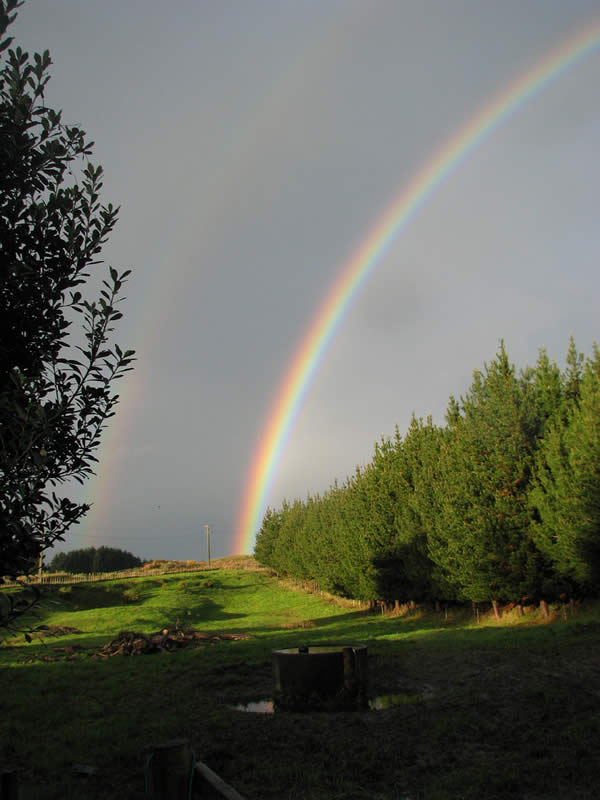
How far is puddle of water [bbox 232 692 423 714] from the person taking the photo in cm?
1285

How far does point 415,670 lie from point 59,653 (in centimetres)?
1551

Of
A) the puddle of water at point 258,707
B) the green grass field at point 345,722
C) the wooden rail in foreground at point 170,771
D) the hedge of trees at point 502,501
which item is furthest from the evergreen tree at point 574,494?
the wooden rail in foreground at point 170,771

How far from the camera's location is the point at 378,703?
13266mm

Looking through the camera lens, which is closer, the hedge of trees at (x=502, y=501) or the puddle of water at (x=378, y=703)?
the puddle of water at (x=378, y=703)

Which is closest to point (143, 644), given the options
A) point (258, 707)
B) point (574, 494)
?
point (258, 707)

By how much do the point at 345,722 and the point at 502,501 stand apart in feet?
49.5

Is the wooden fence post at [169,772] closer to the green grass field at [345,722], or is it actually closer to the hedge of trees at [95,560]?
the green grass field at [345,722]

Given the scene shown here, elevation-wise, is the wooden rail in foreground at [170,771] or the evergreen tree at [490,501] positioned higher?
the evergreen tree at [490,501]

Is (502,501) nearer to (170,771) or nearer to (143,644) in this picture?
(143,644)

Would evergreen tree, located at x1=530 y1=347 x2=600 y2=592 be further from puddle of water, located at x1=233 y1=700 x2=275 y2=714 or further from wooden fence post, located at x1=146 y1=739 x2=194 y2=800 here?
wooden fence post, located at x1=146 y1=739 x2=194 y2=800

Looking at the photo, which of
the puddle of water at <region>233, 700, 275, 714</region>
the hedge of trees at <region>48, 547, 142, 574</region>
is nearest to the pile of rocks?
the puddle of water at <region>233, 700, 275, 714</region>

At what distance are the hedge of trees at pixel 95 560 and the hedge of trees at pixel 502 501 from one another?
266ft

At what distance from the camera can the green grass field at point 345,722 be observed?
8.30 meters

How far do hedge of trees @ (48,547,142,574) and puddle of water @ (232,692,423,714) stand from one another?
322 feet
